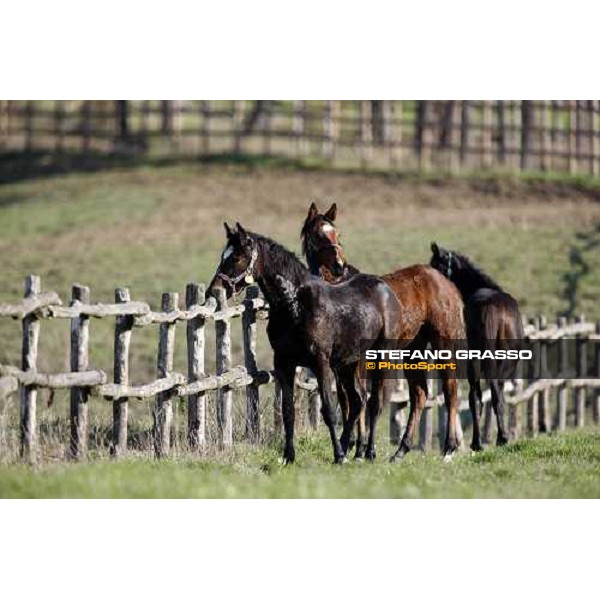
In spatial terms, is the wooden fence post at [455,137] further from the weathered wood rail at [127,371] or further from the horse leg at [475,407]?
the weathered wood rail at [127,371]

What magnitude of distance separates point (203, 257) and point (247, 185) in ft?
15.9

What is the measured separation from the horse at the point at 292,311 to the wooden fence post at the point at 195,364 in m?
0.87

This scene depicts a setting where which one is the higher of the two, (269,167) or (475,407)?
(269,167)

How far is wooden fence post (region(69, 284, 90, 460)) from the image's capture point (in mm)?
10133

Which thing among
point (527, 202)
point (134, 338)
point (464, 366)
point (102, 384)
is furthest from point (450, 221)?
point (102, 384)

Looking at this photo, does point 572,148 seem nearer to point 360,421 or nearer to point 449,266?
point 449,266

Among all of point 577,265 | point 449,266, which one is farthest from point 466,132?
point 449,266

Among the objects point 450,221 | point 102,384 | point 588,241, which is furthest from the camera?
point 450,221

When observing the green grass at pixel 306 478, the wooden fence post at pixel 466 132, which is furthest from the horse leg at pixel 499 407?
the wooden fence post at pixel 466 132

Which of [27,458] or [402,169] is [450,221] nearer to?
[402,169]

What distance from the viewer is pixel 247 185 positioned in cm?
2934

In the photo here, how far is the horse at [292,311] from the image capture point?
10.4 m

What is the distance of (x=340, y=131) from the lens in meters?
32.3

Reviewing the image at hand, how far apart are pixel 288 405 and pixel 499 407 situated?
11.9ft
